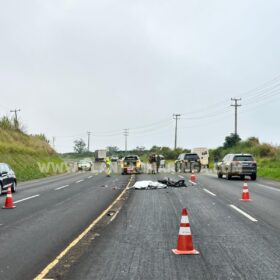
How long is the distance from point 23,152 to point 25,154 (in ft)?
2.31

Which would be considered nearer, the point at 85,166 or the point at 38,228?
the point at 38,228

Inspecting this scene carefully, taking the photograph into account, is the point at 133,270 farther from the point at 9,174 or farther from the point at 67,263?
the point at 9,174

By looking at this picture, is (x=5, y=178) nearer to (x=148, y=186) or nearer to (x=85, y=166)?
(x=148, y=186)

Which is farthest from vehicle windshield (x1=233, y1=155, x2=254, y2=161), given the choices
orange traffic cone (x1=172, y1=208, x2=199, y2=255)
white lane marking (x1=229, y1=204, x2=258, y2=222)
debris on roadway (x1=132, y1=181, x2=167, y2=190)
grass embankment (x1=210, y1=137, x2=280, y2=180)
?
orange traffic cone (x1=172, y1=208, x2=199, y2=255)

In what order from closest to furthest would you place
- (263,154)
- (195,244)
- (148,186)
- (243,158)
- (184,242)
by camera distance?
(184,242) < (195,244) < (148,186) < (243,158) < (263,154)

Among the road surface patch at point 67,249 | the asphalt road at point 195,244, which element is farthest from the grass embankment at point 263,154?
the road surface patch at point 67,249

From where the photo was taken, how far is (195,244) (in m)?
9.34

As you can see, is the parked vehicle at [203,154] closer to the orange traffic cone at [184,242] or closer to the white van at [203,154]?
the white van at [203,154]

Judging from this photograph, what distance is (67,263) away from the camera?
7711 mm

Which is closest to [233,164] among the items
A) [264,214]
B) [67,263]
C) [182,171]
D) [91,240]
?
[182,171]

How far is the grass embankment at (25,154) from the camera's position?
44941 mm

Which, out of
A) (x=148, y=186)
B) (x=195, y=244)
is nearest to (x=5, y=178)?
(x=148, y=186)

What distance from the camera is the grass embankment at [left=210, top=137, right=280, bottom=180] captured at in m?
40.6

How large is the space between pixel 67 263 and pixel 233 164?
1067 inches
